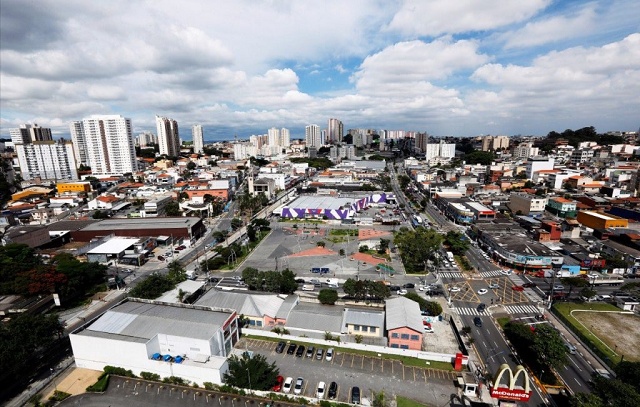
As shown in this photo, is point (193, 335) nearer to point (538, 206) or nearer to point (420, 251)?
point (420, 251)

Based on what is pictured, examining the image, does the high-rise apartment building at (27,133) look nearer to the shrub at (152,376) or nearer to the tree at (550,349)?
the shrub at (152,376)

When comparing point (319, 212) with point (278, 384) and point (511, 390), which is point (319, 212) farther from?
point (511, 390)

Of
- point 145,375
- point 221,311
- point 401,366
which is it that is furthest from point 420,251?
point 145,375

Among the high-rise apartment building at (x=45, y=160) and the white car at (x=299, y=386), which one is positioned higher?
the high-rise apartment building at (x=45, y=160)

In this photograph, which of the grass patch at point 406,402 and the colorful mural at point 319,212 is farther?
the colorful mural at point 319,212

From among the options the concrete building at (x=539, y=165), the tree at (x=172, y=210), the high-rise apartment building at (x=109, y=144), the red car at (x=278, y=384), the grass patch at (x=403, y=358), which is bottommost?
the grass patch at (x=403, y=358)

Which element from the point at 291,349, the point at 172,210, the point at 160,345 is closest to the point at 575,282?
the point at 291,349

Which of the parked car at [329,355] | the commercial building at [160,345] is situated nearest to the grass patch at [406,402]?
the parked car at [329,355]
